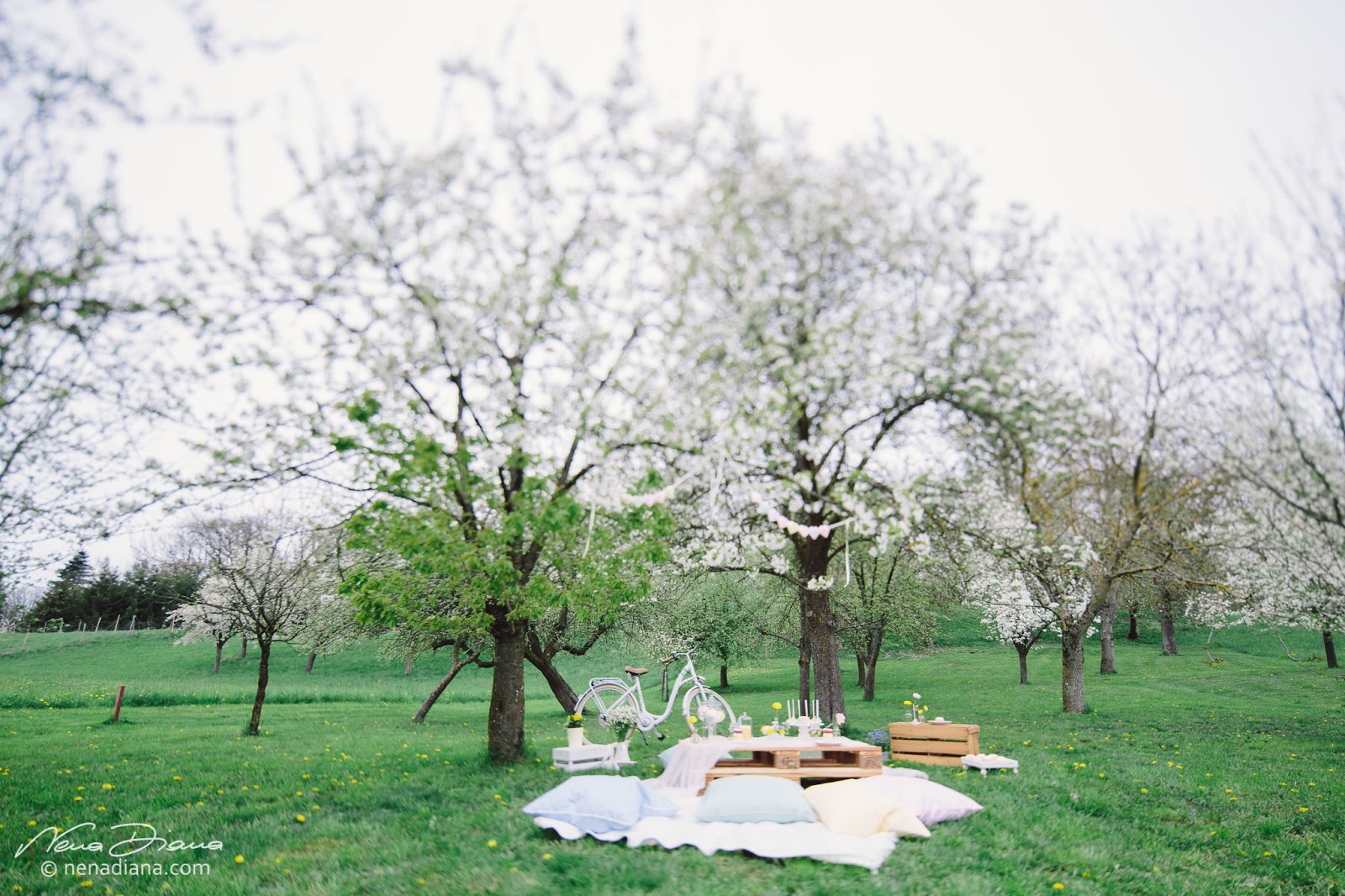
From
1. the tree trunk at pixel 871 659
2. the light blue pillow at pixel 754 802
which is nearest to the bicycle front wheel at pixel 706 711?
the light blue pillow at pixel 754 802

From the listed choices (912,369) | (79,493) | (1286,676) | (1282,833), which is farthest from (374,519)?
Answer: (1286,676)

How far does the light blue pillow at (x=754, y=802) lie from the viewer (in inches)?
319

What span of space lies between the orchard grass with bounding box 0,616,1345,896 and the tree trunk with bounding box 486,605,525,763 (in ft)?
1.16

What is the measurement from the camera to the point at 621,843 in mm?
7555

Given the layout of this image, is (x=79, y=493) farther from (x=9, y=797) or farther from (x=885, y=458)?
(x=885, y=458)

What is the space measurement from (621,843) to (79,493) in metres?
8.52

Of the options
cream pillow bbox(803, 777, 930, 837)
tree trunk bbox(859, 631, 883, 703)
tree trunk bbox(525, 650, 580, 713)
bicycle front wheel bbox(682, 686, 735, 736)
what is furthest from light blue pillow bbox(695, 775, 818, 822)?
tree trunk bbox(859, 631, 883, 703)

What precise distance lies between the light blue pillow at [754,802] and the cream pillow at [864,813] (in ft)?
0.72

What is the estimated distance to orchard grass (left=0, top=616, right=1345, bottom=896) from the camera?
6.57m

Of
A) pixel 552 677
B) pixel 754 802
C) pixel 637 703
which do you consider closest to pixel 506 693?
pixel 637 703

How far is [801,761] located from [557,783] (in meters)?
3.45

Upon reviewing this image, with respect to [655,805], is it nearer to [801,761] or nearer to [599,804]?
[599,804]

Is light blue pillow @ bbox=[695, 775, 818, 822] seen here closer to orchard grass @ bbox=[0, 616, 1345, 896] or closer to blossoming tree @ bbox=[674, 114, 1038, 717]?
orchard grass @ bbox=[0, 616, 1345, 896]

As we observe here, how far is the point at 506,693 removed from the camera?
11.9m
